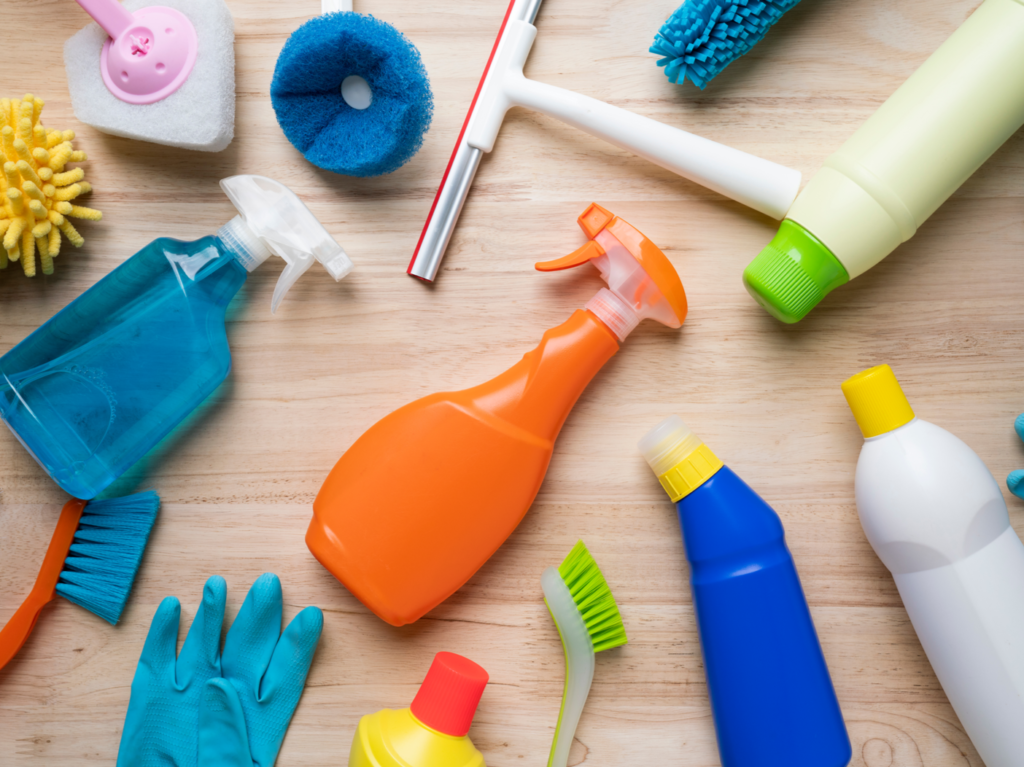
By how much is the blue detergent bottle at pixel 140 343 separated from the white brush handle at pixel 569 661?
0.35 metres

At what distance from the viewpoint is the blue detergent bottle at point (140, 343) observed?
0.55 meters

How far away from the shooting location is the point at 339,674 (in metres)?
0.59

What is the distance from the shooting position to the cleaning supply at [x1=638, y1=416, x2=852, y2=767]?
520 millimetres

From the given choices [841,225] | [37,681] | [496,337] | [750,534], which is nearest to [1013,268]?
[841,225]

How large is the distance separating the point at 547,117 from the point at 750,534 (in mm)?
417

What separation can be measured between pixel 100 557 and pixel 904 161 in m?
0.78

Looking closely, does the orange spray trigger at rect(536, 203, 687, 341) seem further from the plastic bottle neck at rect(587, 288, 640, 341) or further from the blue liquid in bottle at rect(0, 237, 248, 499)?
the blue liquid in bottle at rect(0, 237, 248, 499)

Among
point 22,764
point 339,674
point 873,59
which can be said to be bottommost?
point 22,764

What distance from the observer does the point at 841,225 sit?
19.9 inches

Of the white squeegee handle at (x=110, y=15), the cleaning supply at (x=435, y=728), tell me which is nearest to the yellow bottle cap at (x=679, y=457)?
the cleaning supply at (x=435, y=728)

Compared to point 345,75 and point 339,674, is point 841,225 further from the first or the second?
point 339,674

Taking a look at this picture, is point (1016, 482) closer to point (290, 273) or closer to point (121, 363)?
point (290, 273)

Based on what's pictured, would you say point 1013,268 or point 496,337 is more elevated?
point 1013,268


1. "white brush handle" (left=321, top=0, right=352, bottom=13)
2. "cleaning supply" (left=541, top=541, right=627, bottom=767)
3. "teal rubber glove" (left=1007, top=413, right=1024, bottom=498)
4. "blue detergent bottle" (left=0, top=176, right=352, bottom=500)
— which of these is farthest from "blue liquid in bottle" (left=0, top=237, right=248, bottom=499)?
"teal rubber glove" (left=1007, top=413, right=1024, bottom=498)
